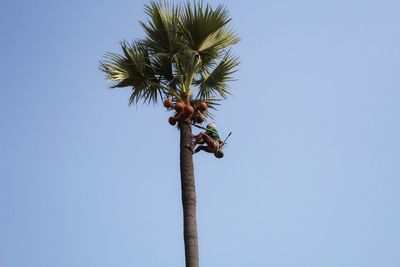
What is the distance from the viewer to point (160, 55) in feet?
37.2

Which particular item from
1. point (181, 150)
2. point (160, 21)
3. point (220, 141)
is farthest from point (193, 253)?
point (160, 21)

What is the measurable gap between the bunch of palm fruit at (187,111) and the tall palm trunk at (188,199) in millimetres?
160

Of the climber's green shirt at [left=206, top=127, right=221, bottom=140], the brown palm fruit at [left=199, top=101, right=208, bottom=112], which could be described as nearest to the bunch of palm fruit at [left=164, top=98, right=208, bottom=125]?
the brown palm fruit at [left=199, top=101, right=208, bottom=112]

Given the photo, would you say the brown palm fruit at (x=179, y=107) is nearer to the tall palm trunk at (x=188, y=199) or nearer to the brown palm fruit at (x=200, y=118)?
the tall palm trunk at (x=188, y=199)

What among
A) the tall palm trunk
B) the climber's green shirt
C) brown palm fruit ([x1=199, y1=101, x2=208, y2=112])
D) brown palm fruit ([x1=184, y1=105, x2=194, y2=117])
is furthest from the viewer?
the climber's green shirt

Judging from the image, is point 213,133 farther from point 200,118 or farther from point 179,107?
point 179,107

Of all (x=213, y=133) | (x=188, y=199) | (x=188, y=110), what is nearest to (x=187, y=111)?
(x=188, y=110)

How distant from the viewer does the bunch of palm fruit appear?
10.4 meters

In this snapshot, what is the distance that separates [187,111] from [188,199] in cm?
165

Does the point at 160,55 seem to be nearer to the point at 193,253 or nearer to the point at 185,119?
the point at 185,119

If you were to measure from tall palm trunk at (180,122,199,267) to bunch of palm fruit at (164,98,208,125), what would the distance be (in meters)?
0.16

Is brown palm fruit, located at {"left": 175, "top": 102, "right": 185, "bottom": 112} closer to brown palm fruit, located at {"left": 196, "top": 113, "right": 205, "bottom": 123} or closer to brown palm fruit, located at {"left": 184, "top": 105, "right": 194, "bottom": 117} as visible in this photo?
brown palm fruit, located at {"left": 184, "top": 105, "right": 194, "bottom": 117}

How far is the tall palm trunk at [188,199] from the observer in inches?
358

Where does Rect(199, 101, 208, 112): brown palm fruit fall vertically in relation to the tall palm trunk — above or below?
above
